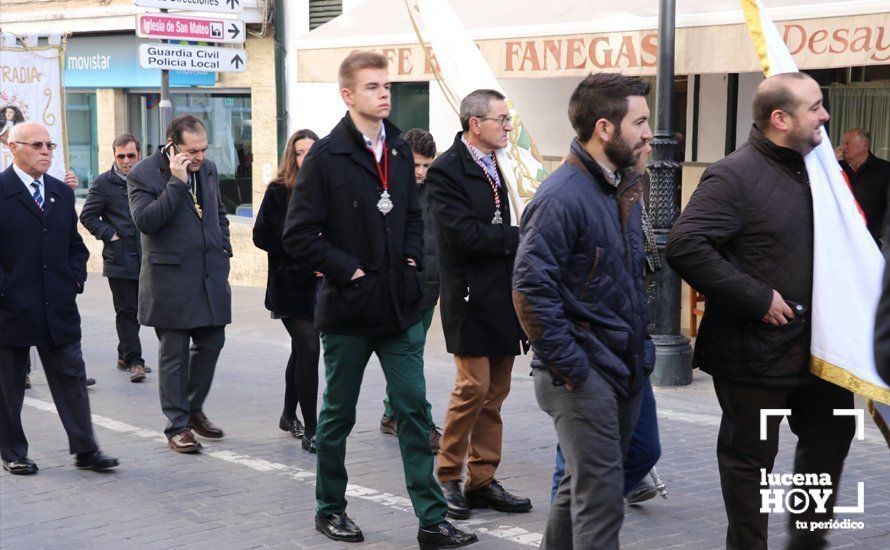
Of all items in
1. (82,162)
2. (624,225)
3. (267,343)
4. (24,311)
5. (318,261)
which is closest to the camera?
(624,225)

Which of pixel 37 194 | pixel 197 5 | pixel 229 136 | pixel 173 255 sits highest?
pixel 197 5

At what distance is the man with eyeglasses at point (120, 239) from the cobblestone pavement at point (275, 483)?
71cm

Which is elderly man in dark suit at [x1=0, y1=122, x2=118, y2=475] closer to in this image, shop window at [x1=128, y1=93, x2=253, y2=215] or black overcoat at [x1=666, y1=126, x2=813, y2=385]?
black overcoat at [x1=666, y1=126, x2=813, y2=385]

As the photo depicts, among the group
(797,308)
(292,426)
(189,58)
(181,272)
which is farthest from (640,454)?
(189,58)

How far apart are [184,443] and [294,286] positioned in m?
1.14

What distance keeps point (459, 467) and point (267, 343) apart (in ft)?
20.5

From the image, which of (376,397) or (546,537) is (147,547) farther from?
(376,397)

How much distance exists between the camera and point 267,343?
39.4 feet

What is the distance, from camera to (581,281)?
14.2 feet

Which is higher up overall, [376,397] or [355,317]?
[355,317]

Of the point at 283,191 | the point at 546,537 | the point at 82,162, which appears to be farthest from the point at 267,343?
the point at 82,162

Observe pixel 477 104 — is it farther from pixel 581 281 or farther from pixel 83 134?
pixel 83 134

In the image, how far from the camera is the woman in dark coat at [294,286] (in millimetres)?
7367

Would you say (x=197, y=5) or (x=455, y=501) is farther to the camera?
(x=197, y=5)
